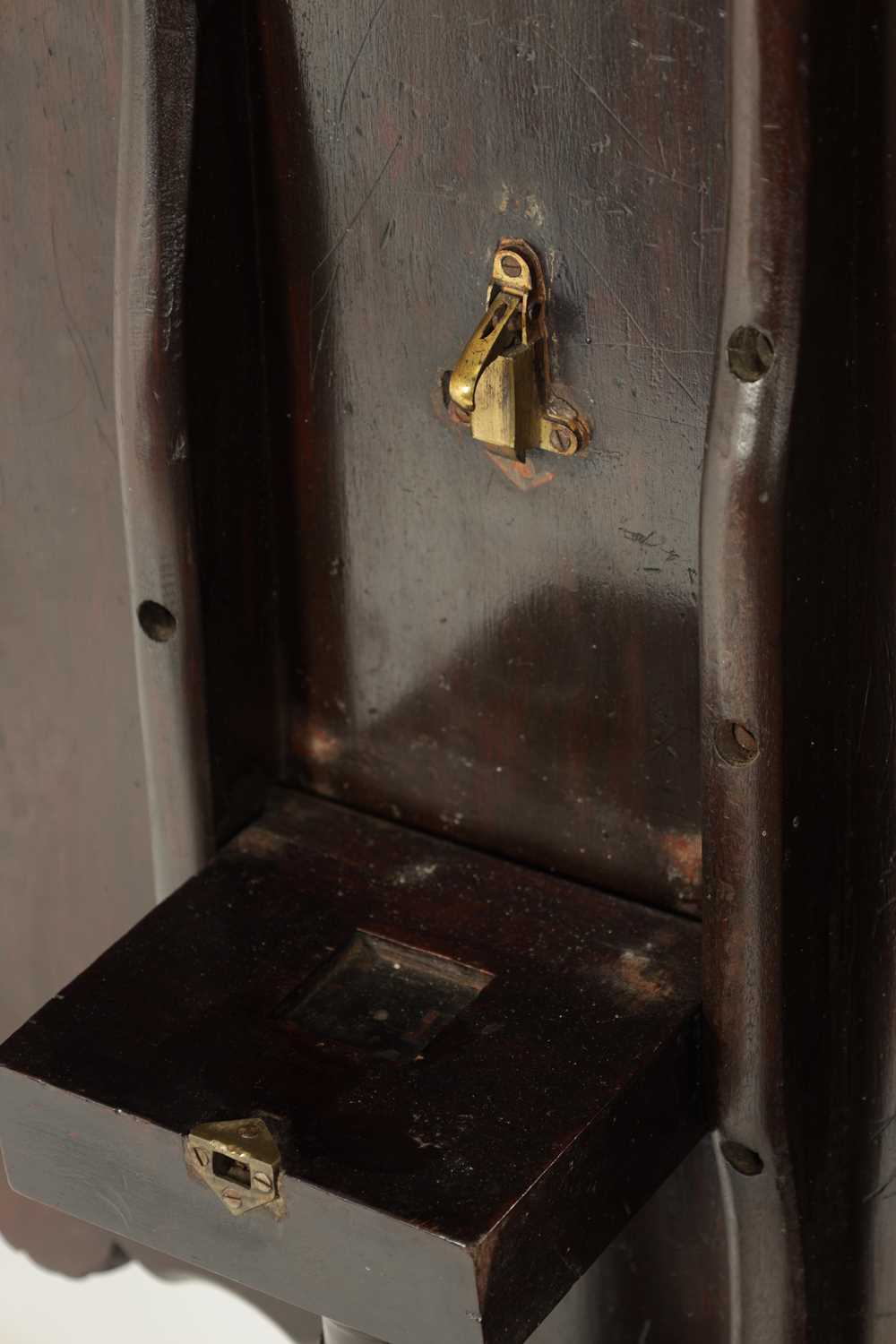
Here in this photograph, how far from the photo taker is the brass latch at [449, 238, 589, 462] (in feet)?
3.92

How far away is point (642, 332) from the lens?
118cm

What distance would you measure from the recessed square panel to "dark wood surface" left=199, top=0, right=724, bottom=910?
0.12 m

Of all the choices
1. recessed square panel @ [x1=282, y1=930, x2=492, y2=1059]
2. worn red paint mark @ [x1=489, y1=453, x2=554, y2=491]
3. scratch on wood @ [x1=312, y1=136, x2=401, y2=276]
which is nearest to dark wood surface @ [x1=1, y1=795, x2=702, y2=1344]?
recessed square panel @ [x1=282, y1=930, x2=492, y2=1059]

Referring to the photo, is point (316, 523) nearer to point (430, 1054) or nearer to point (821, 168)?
point (430, 1054)

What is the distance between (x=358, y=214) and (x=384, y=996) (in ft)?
1.40

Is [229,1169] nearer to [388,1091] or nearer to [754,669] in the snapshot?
[388,1091]

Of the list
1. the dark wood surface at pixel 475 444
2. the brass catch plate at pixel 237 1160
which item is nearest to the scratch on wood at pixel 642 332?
the dark wood surface at pixel 475 444

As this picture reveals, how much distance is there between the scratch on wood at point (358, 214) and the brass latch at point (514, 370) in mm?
79

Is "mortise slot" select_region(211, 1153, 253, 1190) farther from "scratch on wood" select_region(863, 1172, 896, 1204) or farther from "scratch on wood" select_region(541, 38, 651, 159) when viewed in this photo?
"scratch on wood" select_region(541, 38, 651, 159)

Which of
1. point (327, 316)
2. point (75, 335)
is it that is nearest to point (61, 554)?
point (75, 335)

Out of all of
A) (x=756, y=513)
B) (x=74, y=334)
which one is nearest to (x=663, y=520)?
(x=756, y=513)

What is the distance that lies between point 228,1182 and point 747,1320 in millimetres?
339

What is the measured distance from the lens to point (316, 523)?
4.46 ft

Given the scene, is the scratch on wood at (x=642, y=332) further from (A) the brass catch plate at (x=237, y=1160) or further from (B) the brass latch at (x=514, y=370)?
(A) the brass catch plate at (x=237, y=1160)
